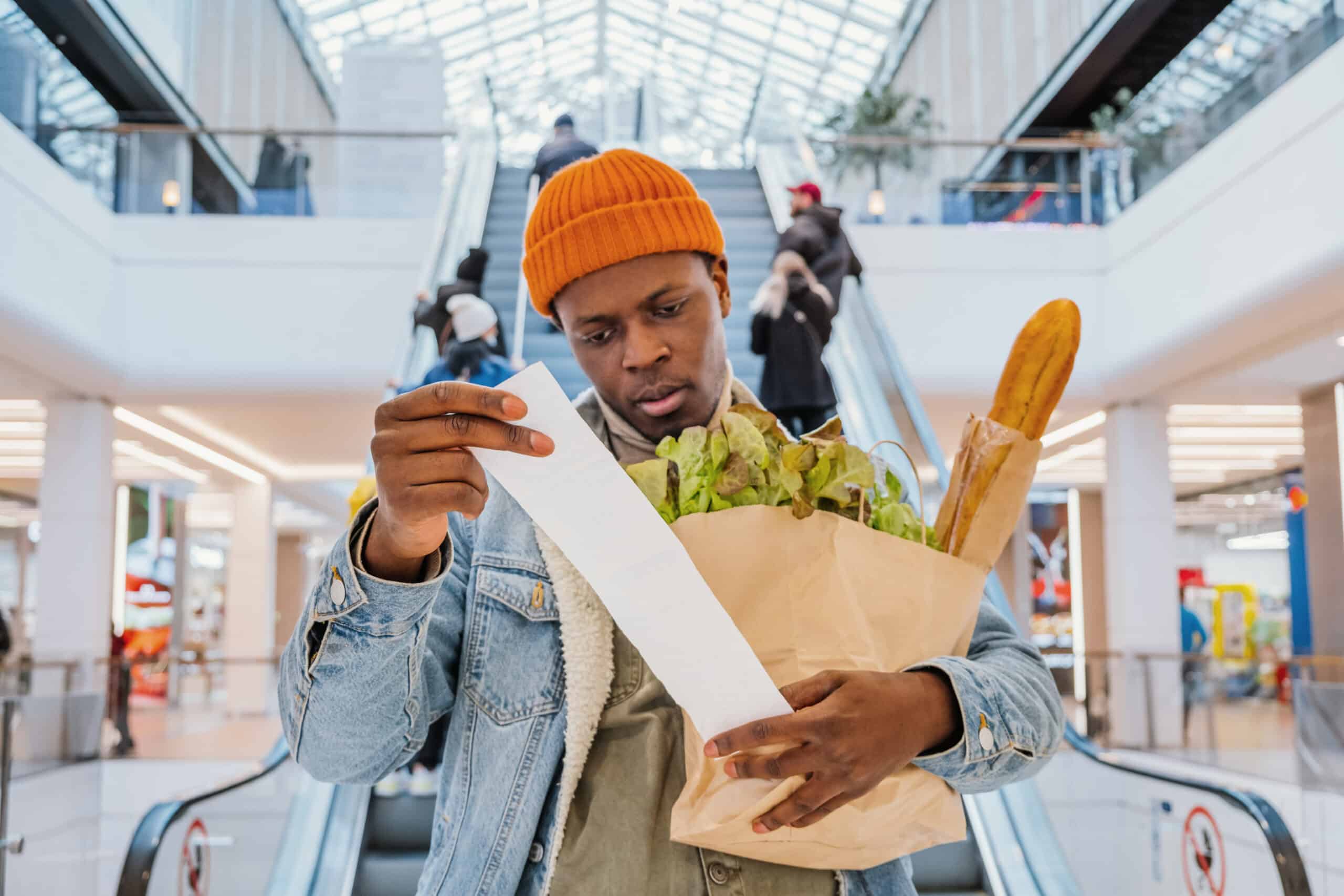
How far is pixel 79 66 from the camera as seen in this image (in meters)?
12.6

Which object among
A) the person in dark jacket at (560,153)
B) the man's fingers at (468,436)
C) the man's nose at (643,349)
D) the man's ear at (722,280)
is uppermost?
the person in dark jacket at (560,153)

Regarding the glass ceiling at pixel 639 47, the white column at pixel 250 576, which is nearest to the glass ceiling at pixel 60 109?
the glass ceiling at pixel 639 47

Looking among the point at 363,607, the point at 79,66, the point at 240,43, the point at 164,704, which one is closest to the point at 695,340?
the point at 363,607

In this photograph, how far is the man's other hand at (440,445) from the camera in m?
1.03

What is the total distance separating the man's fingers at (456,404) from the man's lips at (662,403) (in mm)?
457

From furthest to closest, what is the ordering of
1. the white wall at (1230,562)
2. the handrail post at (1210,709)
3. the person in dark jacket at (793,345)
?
the white wall at (1230,562), the handrail post at (1210,709), the person in dark jacket at (793,345)

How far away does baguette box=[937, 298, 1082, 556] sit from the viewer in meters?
1.16

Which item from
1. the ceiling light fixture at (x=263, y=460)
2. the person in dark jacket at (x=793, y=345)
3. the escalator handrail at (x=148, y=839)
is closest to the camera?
the escalator handrail at (x=148, y=839)

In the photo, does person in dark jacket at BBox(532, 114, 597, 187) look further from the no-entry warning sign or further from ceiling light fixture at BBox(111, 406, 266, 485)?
the no-entry warning sign

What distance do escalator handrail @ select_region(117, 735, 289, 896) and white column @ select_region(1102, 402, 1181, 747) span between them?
30.7 feet

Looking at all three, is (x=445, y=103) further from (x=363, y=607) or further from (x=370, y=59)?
(x=363, y=607)

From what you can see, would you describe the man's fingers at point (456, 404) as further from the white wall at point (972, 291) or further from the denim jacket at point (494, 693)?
the white wall at point (972, 291)

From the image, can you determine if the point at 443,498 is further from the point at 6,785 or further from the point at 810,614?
the point at 6,785

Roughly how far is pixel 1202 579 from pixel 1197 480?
1.91 m
